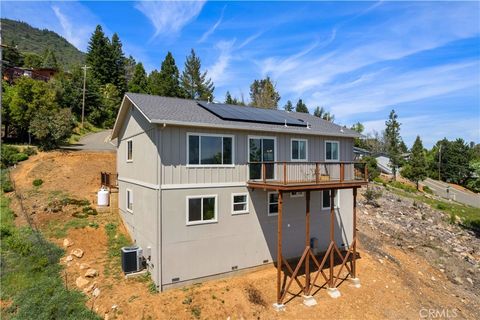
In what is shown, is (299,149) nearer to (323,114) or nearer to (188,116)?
(188,116)

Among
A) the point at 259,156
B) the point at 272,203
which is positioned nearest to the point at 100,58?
the point at 259,156

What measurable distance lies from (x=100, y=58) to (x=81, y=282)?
46.3 metres

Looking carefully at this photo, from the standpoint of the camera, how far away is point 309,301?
10742 mm

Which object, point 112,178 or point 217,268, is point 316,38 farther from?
point 112,178

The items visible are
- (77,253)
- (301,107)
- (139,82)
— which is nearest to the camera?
(77,253)

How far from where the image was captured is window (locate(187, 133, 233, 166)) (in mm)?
11383

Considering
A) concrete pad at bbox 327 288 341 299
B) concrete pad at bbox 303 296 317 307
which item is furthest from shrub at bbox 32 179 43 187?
concrete pad at bbox 327 288 341 299

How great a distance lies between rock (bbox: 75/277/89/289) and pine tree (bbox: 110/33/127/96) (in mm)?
41665

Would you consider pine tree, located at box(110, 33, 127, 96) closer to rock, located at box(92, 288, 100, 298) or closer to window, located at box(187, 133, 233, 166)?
window, located at box(187, 133, 233, 166)

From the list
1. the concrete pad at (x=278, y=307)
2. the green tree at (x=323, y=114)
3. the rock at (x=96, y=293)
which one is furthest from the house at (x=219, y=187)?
the green tree at (x=323, y=114)

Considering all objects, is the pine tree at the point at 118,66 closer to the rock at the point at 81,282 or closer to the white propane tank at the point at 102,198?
the white propane tank at the point at 102,198

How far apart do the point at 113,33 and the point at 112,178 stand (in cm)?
4460

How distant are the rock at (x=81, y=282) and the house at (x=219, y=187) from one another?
234 centimetres

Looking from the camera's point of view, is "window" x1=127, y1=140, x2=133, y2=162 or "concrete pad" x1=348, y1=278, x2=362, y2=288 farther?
"window" x1=127, y1=140, x2=133, y2=162
